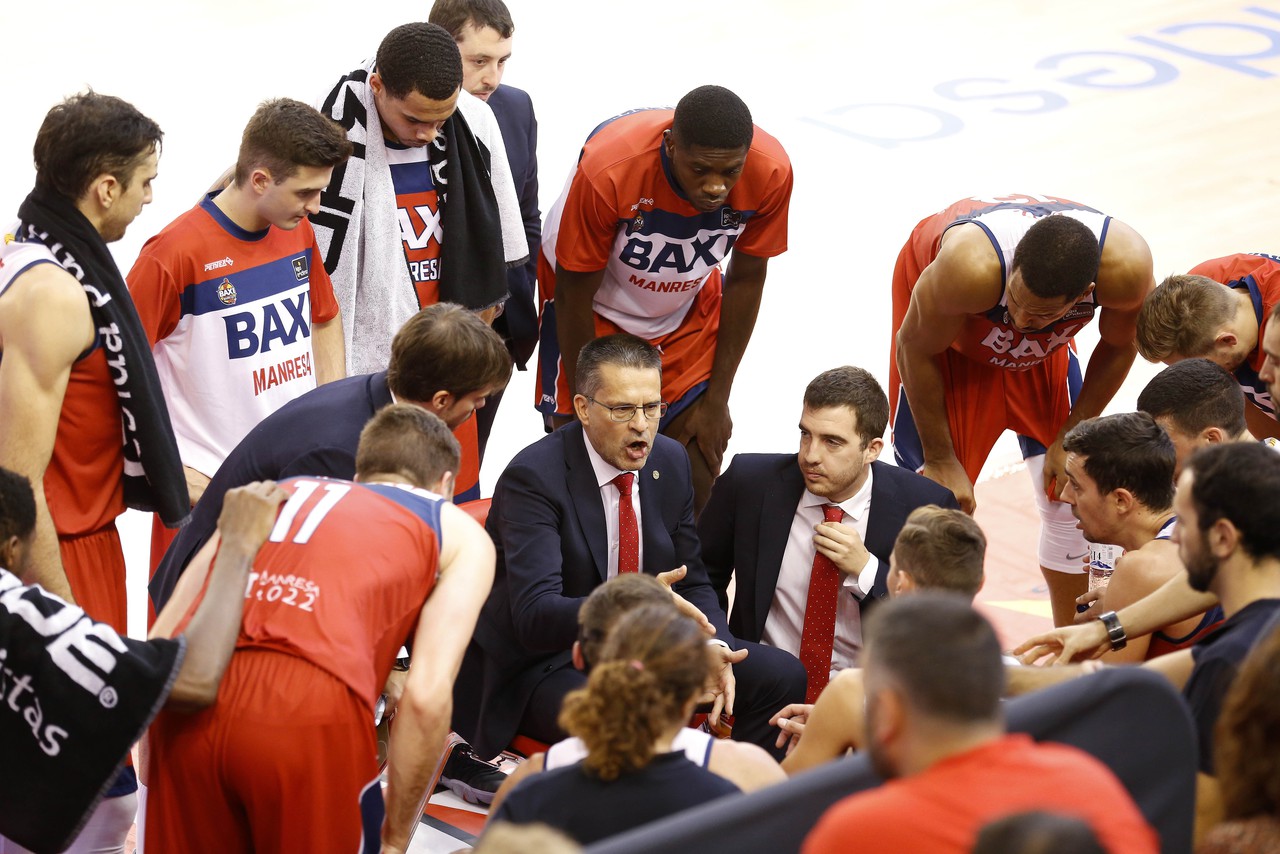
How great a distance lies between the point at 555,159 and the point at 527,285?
4124 mm

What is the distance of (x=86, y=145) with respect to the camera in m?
3.07

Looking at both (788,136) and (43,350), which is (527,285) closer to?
(43,350)

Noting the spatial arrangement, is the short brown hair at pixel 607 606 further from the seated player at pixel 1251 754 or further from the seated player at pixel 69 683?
the seated player at pixel 1251 754

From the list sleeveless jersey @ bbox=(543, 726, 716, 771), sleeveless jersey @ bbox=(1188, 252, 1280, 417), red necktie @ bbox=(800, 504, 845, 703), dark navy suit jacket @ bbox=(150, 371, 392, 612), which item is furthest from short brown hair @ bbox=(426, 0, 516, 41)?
sleeveless jersey @ bbox=(543, 726, 716, 771)

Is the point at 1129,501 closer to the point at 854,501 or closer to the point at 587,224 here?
the point at 854,501

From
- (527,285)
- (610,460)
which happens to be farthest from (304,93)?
(610,460)

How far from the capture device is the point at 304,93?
9680mm

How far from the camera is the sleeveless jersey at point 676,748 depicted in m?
2.41

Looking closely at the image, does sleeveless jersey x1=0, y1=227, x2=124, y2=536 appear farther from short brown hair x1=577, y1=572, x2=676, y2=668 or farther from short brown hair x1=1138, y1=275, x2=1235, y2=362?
short brown hair x1=1138, y1=275, x2=1235, y2=362

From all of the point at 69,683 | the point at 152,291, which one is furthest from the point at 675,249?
the point at 69,683

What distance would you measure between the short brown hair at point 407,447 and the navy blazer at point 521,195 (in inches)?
75.7

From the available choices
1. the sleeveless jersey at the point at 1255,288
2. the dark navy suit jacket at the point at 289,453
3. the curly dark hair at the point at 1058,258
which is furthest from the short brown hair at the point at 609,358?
the sleeveless jersey at the point at 1255,288

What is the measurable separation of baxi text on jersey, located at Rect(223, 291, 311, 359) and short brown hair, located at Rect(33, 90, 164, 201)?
0.67 meters

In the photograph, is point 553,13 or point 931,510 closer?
point 931,510
